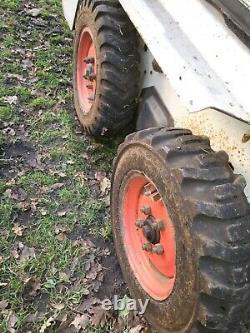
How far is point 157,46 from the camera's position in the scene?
99.2 inches

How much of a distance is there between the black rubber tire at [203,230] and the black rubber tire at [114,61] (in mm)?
994

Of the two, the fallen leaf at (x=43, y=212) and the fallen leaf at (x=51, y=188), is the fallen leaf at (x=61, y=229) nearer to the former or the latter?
the fallen leaf at (x=43, y=212)

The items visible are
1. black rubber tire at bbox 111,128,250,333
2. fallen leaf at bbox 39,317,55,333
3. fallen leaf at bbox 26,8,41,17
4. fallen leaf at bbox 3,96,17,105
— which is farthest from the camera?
fallen leaf at bbox 26,8,41,17

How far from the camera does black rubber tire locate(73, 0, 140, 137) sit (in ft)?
10.9

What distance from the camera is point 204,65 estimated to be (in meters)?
2.33

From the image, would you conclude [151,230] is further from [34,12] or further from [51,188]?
[34,12]

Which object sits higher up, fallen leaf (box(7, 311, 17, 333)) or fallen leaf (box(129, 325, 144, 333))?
fallen leaf (box(129, 325, 144, 333))

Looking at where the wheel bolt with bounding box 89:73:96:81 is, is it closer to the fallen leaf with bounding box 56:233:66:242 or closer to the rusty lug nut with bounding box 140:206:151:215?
the fallen leaf with bounding box 56:233:66:242

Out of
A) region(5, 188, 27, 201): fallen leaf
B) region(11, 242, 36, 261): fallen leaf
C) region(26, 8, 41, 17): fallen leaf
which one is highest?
region(11, 242, 36, 261): fallen leaf

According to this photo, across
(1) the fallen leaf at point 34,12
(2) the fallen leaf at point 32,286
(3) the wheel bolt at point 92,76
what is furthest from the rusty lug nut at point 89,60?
(1) the fallen leaf at point 34,12

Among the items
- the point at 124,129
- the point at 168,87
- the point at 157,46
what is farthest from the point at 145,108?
the point at 157,46

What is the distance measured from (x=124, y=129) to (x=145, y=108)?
0.54 m

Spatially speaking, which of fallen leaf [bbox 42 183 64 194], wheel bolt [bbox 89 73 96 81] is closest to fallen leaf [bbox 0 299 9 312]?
fallen leaf [bbox 42 183 64 194]

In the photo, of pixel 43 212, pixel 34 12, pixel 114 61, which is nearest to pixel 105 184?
pixel 43 212
